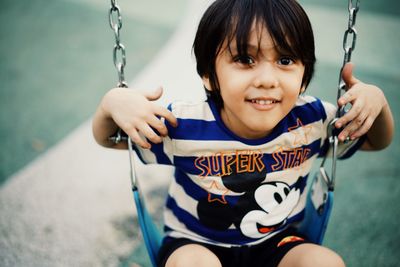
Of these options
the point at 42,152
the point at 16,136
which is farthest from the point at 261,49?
the point at 16,136

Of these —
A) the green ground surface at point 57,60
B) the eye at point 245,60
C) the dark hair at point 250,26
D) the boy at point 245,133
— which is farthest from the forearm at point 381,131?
the green ground surface at point 57,60

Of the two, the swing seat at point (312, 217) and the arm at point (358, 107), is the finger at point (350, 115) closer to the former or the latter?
→ the arm at point (358, 107)

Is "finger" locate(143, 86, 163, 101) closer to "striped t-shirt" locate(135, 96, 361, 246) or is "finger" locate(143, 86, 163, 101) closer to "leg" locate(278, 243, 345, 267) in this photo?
"striped t-shirt" locate(135, 96, 361, 246)

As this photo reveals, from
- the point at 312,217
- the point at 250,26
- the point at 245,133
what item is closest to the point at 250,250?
the point at 312,217

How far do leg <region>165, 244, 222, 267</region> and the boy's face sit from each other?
1.04 ft

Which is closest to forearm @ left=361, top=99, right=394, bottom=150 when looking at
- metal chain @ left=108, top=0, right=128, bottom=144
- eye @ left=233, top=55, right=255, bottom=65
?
eye @ left=233, top=55, right=255, bottom=65

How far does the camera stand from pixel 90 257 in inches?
51.4

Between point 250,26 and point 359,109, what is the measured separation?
0.34m

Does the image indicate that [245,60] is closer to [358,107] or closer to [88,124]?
[358,107]

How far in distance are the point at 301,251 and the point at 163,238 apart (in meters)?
0.37

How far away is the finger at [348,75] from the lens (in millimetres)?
962

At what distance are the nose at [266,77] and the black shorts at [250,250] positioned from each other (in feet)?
1.40

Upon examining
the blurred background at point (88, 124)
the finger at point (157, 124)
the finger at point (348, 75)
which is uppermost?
the finger at point (348, 75)

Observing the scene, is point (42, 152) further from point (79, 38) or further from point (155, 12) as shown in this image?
point (155, 12)
